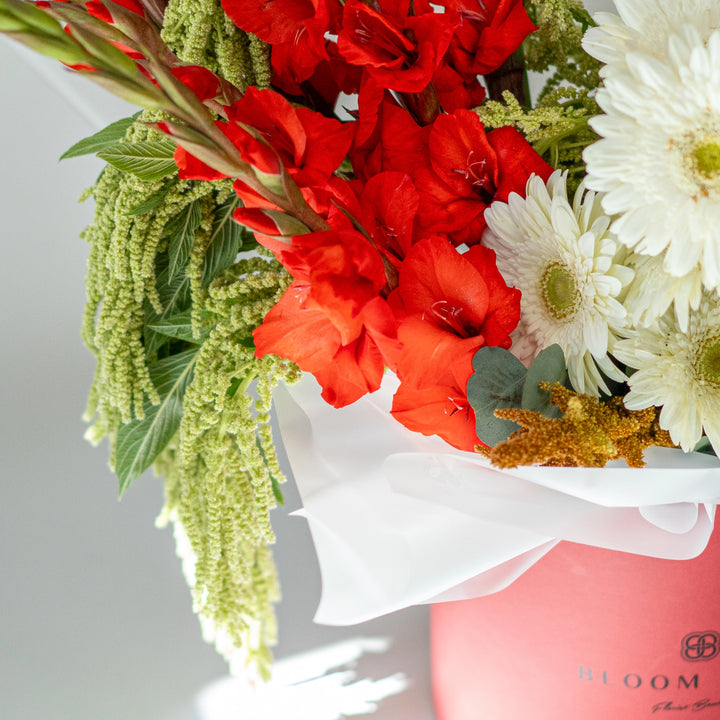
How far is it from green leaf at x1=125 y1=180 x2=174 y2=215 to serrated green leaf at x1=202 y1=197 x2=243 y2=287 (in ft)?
0.13

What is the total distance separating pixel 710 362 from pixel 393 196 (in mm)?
181

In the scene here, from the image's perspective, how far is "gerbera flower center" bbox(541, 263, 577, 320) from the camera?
38 cm

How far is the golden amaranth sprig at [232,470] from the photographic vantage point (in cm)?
48

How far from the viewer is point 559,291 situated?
1.27 feet

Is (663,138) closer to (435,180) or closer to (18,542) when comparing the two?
(435,180)

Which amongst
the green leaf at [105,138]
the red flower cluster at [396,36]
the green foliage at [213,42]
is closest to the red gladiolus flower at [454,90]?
the red flower cluster at [396,36]

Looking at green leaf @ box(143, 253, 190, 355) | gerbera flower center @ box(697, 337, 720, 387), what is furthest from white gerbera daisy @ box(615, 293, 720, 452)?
green leaf @ box(143, 253, 190, 355)

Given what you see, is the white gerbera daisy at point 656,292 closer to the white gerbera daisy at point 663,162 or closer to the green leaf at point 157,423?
the white gerbera daisy at point 663,162

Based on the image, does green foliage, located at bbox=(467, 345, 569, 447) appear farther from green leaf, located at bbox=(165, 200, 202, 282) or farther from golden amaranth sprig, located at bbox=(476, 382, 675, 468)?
green leaf, located at bbox=(165, 200, 202, 282)

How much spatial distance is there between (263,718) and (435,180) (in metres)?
0.54

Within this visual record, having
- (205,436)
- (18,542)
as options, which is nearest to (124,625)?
(18,542)

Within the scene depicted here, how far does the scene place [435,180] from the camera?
0.41 meters

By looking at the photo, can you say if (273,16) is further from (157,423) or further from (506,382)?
(157,423)

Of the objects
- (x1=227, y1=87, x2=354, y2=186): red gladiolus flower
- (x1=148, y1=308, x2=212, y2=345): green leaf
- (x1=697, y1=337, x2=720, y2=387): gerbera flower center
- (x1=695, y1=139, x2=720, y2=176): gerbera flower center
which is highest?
(x1=227, y1=87, x2=354, y2=186): red gladiolus flower
